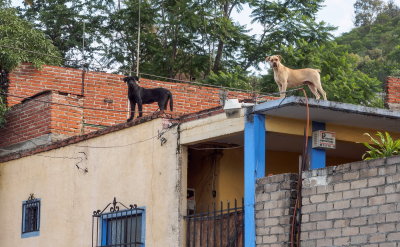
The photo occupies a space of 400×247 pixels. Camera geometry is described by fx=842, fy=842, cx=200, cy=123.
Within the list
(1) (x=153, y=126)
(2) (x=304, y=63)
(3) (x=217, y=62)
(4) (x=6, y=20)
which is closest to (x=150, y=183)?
(1) (x=153, y=126)

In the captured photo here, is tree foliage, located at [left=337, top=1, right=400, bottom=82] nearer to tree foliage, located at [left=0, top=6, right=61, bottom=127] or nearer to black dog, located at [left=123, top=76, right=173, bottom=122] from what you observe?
tree foliage, located at [left=0, top=6, right=61, bottom=127]

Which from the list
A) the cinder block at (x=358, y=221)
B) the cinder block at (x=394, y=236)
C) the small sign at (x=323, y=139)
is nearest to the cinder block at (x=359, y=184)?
the cinder block at (x=358, y=221)

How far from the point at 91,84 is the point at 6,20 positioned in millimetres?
2445

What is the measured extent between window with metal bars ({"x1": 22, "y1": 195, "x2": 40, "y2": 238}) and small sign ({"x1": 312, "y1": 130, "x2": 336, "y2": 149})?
6143 mm

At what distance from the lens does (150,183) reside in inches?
513

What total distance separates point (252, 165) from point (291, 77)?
1948mm

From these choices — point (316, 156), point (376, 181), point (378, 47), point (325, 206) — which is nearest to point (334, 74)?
point (316, 156)

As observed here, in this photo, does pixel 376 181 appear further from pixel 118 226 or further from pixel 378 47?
pixel 378 47

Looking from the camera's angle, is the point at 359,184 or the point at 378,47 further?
the point at 378,47

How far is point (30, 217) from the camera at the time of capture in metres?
15.8

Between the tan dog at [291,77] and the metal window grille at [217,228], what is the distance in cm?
199

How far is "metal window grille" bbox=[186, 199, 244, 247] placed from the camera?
38.3 ft

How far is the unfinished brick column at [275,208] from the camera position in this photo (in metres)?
10.7

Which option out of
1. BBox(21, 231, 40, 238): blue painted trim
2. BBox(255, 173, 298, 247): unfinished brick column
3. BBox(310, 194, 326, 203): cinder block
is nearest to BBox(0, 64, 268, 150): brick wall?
BBox(21, 231, 40, 238): blue painted trim
